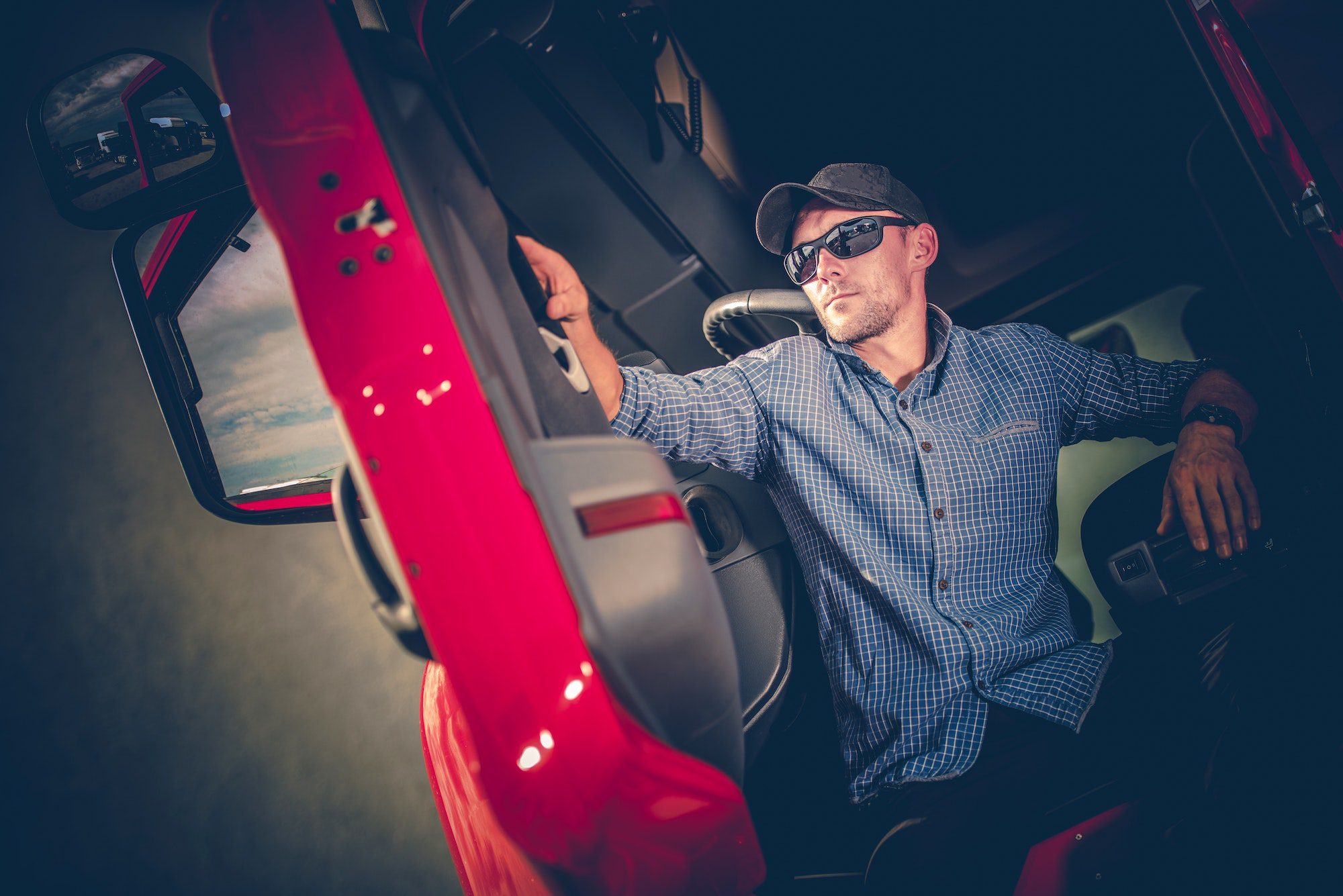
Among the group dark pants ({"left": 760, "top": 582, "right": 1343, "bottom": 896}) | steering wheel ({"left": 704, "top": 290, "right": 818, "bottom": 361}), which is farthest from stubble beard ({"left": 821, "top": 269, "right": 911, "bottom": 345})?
dark pants ({"left": 760, "top": 582, "right": 1343, "bottom": 896})

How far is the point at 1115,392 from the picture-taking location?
1347 millimetres

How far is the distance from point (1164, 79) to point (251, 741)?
366 centimetres

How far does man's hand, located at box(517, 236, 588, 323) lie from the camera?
0.91 metres

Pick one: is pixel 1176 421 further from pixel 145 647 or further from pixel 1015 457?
pixel 145 647

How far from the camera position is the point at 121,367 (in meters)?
2.04

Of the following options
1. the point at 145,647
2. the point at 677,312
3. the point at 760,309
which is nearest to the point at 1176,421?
the point at 760,309

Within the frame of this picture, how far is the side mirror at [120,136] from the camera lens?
1.02 metres

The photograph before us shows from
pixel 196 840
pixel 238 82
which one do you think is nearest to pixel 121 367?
pixel 196 840

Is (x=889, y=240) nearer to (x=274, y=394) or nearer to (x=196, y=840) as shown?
(x=274, y=394)

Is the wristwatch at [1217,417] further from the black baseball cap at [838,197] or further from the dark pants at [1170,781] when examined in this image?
the black baseball cap at [838,197]

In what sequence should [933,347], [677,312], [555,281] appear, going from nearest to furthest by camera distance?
1. [555,281]
2. [933,347]
3. [677,312]

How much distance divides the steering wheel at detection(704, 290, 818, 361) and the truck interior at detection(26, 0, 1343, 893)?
0.01m

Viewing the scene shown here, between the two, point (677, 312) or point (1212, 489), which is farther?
point (677, 312)

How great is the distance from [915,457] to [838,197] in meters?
0.69
